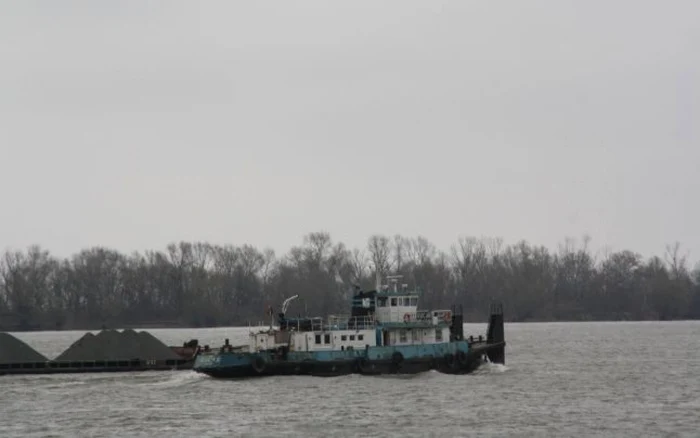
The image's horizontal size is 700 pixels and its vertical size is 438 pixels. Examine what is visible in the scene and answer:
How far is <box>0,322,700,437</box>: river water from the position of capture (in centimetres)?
3981

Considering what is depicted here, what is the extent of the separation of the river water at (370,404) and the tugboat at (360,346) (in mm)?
796

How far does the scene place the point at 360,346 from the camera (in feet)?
187

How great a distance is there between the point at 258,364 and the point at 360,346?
5423 mm

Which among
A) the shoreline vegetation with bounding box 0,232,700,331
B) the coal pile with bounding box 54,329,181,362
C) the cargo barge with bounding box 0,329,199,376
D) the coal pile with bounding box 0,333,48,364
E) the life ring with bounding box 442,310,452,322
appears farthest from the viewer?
the shoreline vegetation with bounding box 0,232,700,331

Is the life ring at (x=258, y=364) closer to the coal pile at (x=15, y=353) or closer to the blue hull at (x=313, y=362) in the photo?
the blue hull at (x=313, y=362)

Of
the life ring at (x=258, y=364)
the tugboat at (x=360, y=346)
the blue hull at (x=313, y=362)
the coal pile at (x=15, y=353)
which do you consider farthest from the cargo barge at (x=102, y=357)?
the life ring at (x=258, y=364)

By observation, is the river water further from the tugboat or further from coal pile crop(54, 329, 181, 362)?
coal pile crop(54, 329, 181, 362)

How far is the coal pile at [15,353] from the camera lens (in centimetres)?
6844

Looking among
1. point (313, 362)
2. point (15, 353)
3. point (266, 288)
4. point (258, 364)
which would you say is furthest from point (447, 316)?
point (266, 288)

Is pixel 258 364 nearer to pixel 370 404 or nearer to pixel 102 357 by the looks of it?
pixel 370 404

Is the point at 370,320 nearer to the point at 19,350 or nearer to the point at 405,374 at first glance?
the point at 405,374

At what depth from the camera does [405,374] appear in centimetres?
5662

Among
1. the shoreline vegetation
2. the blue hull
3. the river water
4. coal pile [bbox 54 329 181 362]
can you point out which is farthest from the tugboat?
the shoreline vegetation

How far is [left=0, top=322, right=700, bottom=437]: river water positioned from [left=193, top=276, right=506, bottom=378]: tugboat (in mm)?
796
